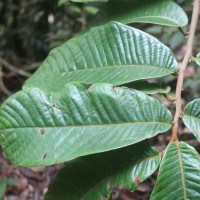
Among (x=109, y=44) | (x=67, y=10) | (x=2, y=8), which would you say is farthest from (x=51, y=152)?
(x=2, y=8)

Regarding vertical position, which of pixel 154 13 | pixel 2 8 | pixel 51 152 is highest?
pixel 154 13

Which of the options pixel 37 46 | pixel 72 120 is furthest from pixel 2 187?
pixel 72 120

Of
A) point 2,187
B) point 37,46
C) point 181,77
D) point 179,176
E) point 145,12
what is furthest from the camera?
point 37,46

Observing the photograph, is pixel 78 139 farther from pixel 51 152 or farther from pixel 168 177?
pixel 168 177

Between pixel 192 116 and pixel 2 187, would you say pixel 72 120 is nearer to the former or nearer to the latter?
pixel 192 116

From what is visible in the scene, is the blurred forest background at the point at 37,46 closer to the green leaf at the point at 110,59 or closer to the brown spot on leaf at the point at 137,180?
the green leaf at the point at 110,59

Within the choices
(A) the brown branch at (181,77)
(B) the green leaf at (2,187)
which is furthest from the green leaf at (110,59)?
(B) the green leaf at (2,187)

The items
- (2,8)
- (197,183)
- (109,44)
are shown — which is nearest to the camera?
(197,183)

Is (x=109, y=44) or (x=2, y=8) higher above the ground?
(x=109, y=44)
